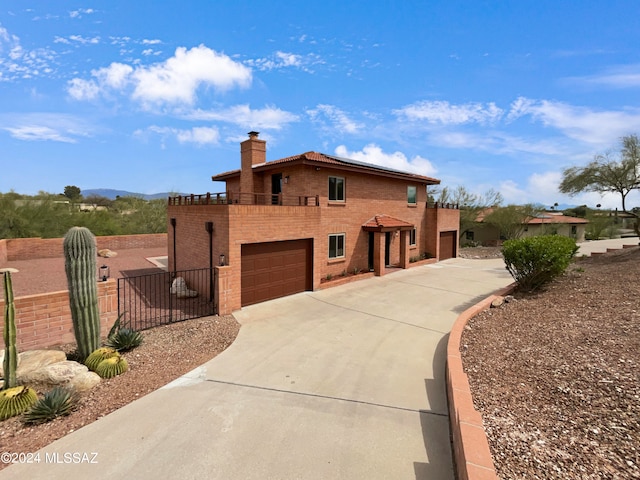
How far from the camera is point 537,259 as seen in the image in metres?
10.5

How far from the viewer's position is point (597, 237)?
43.2 meters

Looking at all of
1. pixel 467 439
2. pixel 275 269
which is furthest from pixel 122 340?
pixel 467 439

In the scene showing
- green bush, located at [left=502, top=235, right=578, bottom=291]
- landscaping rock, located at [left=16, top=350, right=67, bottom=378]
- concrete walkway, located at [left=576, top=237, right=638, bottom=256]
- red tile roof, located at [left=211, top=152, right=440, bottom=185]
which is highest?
red tile roof, located at [left=211, top=152, right=440, bottom=185]

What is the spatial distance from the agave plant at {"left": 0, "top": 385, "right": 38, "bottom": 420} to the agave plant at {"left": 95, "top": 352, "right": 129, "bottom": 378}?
1001 millimetres

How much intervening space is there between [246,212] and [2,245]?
18.8 metres

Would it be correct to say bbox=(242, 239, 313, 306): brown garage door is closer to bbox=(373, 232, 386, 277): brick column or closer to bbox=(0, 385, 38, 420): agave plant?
bbox=(373, 232, 386, 277): brick column

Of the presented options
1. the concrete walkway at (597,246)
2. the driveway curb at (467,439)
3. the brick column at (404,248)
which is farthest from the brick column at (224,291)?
the concrete walkway at (597,246)

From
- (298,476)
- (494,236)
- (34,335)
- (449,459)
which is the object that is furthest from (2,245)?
(494,236)

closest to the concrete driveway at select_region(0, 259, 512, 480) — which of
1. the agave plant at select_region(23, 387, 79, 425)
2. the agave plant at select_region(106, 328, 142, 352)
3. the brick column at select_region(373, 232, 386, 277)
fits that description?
the agave plant at select_region(23, 387, 79, 425)

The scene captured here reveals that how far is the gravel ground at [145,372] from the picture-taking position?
474 centimetres

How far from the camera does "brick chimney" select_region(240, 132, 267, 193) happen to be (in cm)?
1658

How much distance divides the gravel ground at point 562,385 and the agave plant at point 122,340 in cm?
713

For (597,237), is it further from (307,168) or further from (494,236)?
(307,168)

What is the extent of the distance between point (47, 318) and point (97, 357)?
2119 mm
